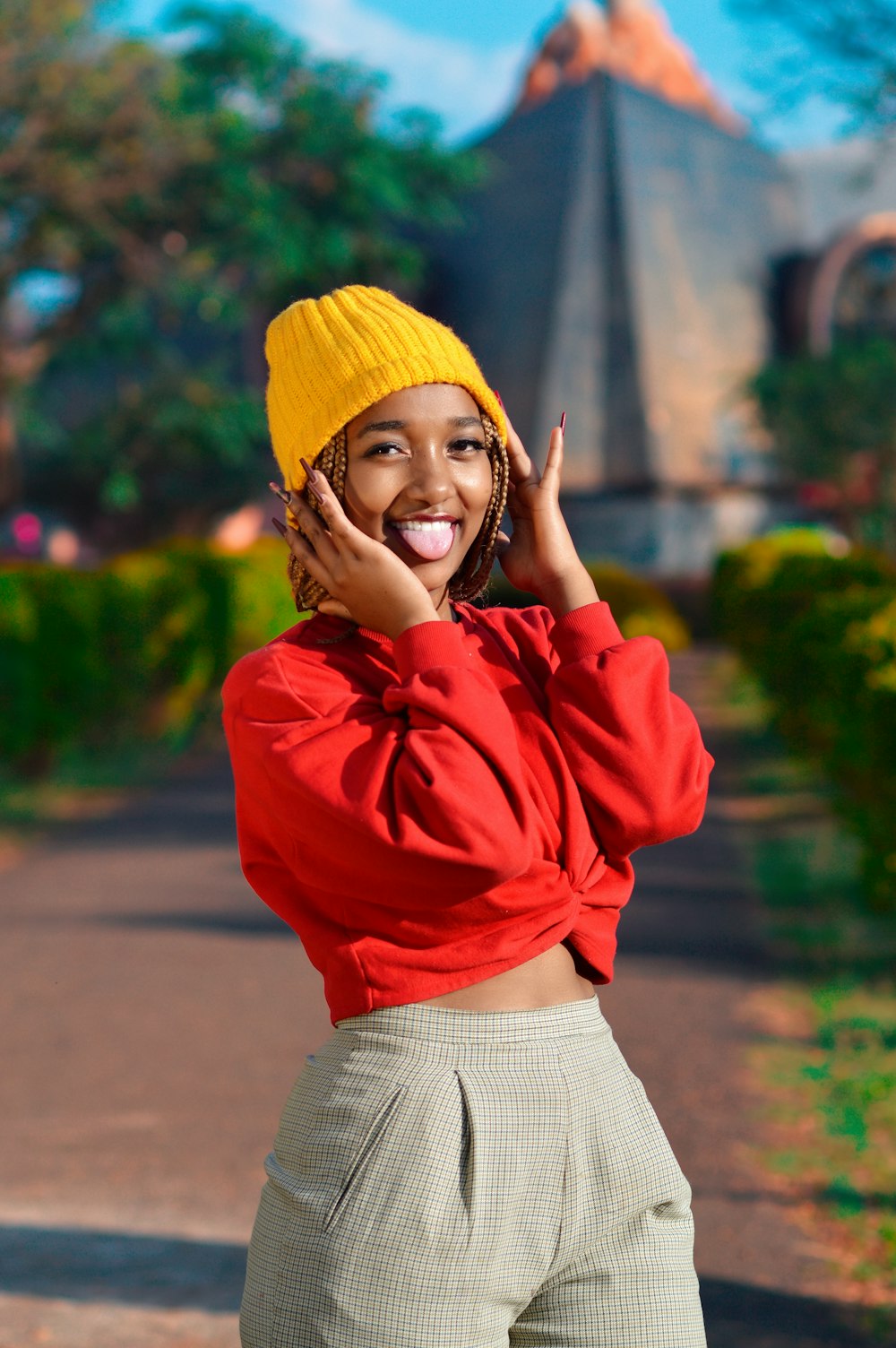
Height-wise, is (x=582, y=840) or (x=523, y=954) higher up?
(x=582, y=840)

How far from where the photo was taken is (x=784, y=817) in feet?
32.5

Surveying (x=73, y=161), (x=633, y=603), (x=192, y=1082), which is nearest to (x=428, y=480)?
(x=192, y=1082)

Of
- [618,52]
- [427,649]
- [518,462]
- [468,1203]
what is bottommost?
[468,1203]

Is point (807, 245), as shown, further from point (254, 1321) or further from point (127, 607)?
point (254, 1321)

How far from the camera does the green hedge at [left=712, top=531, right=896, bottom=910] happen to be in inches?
237

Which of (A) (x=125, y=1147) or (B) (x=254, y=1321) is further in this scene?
(A) (x=125, y=1147)

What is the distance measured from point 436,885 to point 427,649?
26cm

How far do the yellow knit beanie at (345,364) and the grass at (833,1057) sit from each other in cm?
243

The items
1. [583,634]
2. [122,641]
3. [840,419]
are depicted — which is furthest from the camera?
[840,419]

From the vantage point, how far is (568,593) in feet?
6.16

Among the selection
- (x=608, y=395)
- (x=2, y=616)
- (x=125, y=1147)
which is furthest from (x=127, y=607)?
(x=608, y=395)

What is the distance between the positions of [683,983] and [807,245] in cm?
3140

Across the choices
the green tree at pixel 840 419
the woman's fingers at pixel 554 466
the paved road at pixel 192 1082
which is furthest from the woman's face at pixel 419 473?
the green tree at pixel 840 419

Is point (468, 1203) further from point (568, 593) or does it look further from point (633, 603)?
point (633, 603)
